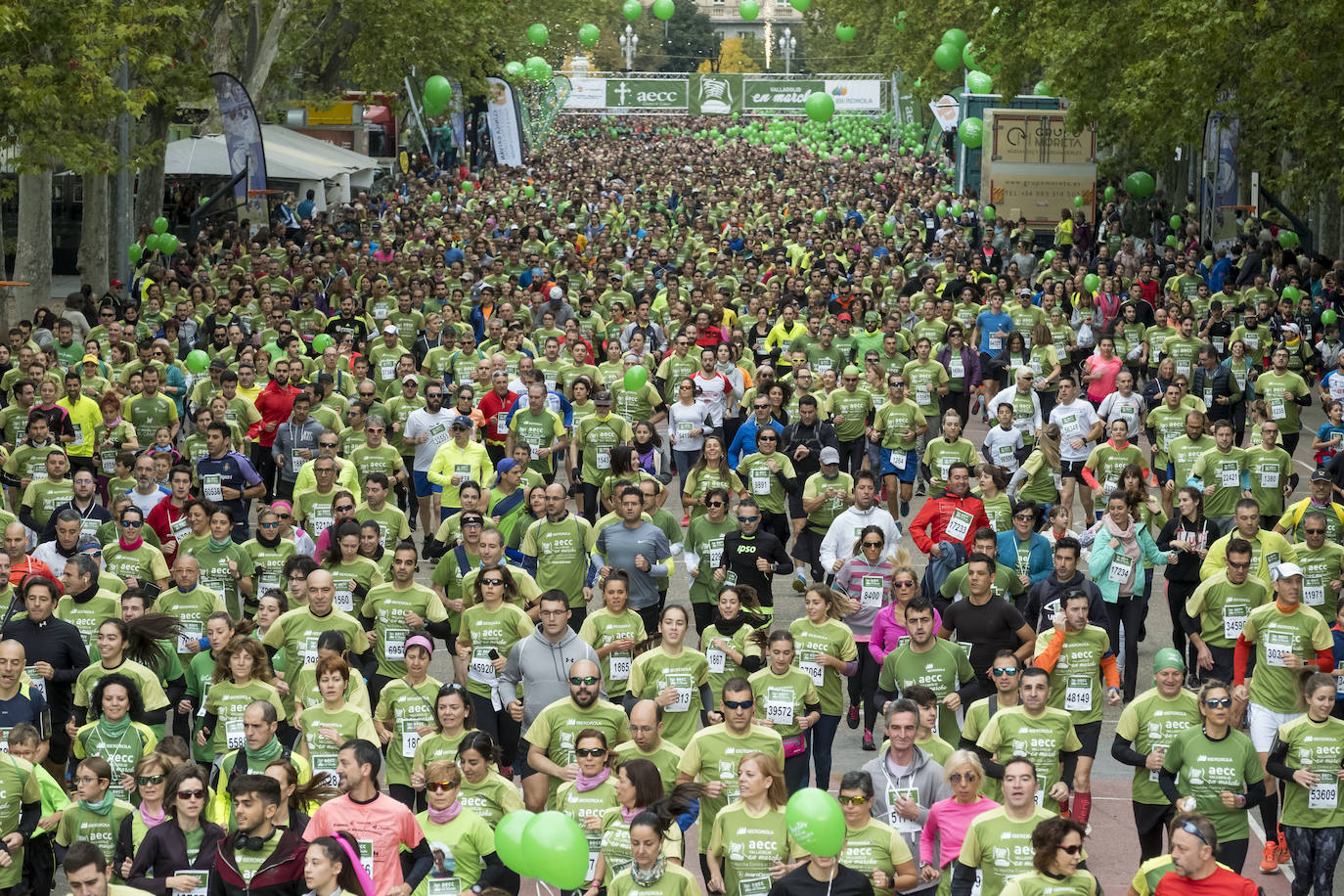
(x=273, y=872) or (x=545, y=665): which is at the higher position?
(x=545, y=665)

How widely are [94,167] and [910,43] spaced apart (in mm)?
36378

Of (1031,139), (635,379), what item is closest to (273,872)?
(635,379)

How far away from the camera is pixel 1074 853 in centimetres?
716

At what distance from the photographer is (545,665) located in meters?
10.0

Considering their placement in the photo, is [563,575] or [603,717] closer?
[603,717]

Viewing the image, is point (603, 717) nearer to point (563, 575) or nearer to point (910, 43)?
point (563, 575)

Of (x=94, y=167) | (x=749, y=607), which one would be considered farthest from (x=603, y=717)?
(x=94, y=167)

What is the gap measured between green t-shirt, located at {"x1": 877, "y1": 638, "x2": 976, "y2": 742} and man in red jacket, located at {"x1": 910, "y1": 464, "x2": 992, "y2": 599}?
207 centimetres

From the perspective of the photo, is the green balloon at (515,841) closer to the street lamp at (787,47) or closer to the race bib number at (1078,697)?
the race bib number at (1078,697)

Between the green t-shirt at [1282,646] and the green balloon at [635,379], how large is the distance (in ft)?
23.9

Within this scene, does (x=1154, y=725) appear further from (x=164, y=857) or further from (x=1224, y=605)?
(x=164, y=857)

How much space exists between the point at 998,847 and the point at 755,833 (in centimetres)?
92

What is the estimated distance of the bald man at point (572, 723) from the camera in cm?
905

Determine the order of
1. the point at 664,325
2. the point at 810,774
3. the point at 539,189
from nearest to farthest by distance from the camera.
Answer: the point at 810,774 < the point at 664,325 < the point at 539,189
